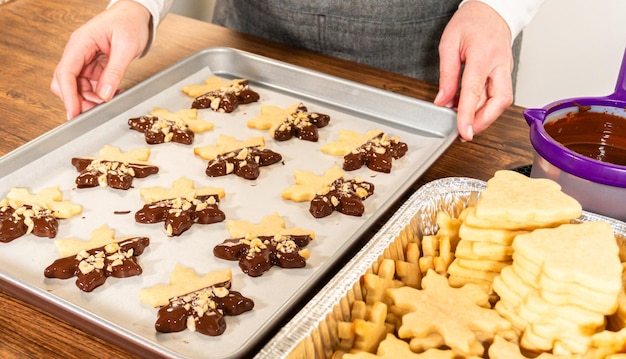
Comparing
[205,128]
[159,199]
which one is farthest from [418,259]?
[205,128]

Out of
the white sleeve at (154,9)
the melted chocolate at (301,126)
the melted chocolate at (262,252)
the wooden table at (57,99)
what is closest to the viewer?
the wooden table at (57,99)

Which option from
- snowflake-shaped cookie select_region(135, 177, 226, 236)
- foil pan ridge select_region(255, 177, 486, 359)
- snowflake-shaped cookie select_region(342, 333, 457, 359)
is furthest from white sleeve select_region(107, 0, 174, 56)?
snowflake-shaped cookie select_region(342, 333, 457, 359)

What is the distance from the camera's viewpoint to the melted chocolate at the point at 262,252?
1094mm

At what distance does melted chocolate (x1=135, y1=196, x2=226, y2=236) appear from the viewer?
3.89 ft

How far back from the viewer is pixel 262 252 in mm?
1106

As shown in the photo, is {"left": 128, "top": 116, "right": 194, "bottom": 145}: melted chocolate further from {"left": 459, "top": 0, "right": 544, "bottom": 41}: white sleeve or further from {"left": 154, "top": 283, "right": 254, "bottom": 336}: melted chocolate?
{"left": 459, "top": 0, "right": 544, "bottom": 41}: white sleeve

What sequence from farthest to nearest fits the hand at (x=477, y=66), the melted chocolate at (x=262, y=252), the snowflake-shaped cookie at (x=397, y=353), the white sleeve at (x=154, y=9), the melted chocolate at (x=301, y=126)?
the white sleeve at (x=154, y=9)
the melted chocolate at (x=301, y=126)
the hand at (x=477, y=66)
the melted chocolate at (x=262, y=252)
the snowflake-shaped cookie at (x=397, y=353)

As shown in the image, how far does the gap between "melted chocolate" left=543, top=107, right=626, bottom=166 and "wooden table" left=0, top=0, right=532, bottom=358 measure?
0.25m

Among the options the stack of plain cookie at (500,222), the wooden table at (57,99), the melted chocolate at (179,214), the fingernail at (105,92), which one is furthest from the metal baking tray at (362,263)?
the fingernail at (105,92)

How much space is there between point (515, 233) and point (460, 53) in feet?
2.13

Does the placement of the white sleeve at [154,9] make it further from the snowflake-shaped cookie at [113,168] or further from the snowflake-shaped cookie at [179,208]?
the snowflake-shaped cookie at [179,208]

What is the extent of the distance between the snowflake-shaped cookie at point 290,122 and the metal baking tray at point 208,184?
0.06 feet

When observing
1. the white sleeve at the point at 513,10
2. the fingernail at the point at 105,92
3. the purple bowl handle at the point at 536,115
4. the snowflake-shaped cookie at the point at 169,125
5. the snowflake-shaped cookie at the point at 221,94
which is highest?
the white sleeve at the point at 513,10

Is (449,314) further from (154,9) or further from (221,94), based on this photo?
(154,9)
